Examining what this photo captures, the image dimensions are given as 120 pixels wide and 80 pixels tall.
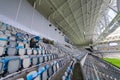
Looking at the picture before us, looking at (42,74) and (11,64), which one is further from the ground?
(11,64)

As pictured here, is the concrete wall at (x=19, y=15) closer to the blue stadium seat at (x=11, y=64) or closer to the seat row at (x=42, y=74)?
the blue stadium seat at (x=11, y=64)

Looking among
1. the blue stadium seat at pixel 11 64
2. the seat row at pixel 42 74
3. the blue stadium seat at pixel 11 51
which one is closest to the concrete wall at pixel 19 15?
the blue stadium seat at pixel 11 51

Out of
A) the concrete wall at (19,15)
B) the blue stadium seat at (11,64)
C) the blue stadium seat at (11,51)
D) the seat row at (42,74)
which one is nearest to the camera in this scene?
the seat row at (42,74)

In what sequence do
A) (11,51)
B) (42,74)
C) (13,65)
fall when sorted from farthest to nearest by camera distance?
(11,51) < (13,65) < (42,74)

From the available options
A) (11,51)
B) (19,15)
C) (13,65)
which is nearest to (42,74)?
(13,65)

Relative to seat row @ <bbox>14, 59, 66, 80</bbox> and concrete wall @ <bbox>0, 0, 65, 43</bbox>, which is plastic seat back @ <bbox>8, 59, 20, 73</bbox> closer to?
seat row @ <bbox>14, 59, 66, 80</bbox>

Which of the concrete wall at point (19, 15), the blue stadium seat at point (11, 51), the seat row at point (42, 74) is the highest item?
the concrete wall at point (19, 15)

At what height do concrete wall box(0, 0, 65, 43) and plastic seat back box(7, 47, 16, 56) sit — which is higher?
concrete wall box(0, 0, 65, 43)

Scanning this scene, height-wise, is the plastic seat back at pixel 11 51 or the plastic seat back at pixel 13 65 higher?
the plastic seat back at pixel 11 51

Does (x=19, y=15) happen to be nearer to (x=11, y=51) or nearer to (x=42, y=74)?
(x=11, y=51)

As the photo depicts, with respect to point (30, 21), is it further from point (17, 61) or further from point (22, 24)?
point (17, 61)

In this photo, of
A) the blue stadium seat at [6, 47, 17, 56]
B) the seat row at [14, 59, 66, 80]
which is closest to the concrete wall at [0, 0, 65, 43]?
the blue stadium seat at [6, 47, 17, 56]

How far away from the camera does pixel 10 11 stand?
6.48 m

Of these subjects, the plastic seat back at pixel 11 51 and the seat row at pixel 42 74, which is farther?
the plastic seat back at pixel 11 51
